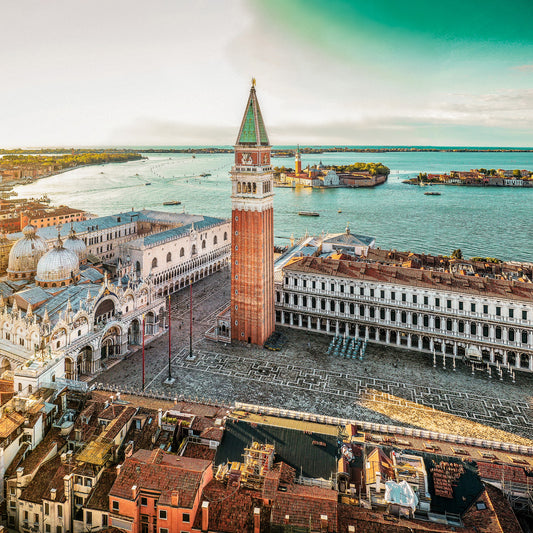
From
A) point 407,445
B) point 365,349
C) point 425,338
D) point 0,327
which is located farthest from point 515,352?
point 0,327

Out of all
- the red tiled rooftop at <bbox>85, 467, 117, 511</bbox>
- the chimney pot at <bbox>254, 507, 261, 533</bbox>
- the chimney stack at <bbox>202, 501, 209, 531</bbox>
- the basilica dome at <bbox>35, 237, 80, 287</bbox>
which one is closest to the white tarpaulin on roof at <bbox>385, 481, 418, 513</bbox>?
the chimney pot at <bbox>254, 507, 261, 533</bbox>

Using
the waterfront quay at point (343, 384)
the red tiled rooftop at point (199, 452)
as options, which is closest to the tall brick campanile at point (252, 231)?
the waterfront quay at point (343, 384)

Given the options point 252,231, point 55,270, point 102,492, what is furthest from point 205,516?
point 55,270

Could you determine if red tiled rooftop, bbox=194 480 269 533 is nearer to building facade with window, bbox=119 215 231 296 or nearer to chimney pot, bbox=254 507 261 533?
chimney pot, bbox=254 507 261 533

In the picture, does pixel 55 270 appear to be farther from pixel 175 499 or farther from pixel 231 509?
pixel 231 509

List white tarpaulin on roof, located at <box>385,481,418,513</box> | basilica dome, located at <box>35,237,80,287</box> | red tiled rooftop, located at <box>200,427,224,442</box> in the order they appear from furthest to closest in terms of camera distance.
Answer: basilica dome, located at <box>35,237,80,287</box>, red tiled rooftop, located at <box>200,427,224,442</box>, white tarpaulin on roof, located at <box>385,481,418,513</box>
